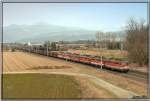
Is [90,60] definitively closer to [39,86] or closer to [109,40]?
[109,40]

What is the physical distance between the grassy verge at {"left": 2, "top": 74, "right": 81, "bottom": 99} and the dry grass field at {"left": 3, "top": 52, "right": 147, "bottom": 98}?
205mm

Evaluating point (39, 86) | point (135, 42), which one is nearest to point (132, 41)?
point (135, 42)

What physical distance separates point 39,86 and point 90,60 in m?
2.66

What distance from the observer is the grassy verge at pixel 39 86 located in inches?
344

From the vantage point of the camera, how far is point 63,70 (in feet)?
34.7

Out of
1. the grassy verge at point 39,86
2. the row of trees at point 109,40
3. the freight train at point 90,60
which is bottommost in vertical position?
the grassy verge at point 39,86

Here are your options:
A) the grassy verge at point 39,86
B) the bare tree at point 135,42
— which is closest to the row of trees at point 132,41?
the bare tree at point 135,42

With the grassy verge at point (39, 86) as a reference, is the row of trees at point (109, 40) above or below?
above

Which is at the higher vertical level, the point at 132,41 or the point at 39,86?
the point at 132,41

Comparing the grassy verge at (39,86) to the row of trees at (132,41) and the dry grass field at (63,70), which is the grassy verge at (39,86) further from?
the row of trees at (132,41)

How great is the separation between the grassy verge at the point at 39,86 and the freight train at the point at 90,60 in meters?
0.80

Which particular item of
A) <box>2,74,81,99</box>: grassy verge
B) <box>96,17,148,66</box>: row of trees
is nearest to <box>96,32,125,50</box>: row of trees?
<box>96,17,148,66</box>: row of trees

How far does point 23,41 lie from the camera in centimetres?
892

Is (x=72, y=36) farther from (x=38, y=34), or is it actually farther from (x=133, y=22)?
(x=133, y=22)
